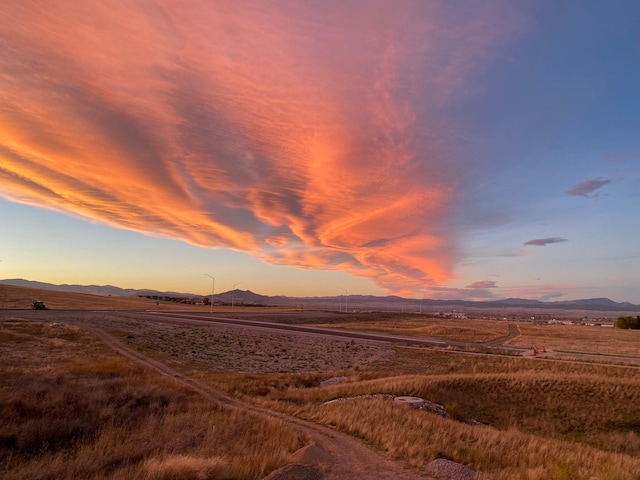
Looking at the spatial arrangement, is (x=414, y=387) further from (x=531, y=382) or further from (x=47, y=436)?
(x=47, y=436)

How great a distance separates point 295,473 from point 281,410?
432 inches

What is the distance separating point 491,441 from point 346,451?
645 cm

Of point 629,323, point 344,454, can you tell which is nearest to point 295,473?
point 344,454

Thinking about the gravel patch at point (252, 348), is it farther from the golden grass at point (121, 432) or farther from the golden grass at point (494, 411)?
the golden grass at point (121, 432)

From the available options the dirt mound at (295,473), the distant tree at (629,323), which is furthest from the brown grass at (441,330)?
the dirt mound at (295,473)

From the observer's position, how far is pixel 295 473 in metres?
10.1

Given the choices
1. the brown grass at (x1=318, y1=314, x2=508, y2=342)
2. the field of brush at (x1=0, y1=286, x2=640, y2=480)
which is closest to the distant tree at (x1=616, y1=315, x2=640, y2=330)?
the brown grass at (x1=318, y1=314, x2=508, y2=342)

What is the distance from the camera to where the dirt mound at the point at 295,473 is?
9784 millimetres

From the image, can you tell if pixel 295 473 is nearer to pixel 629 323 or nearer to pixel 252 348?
pixel 252 348

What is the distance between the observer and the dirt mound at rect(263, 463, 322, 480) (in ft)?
32.1

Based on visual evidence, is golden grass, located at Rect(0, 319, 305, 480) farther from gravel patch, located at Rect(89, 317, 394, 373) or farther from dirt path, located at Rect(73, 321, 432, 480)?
gravel patch, located at Rect(89, 317, 394, 373)

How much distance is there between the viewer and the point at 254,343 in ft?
179

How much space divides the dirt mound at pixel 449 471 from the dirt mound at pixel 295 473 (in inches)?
141

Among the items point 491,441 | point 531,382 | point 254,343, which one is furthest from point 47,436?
point 254,343
